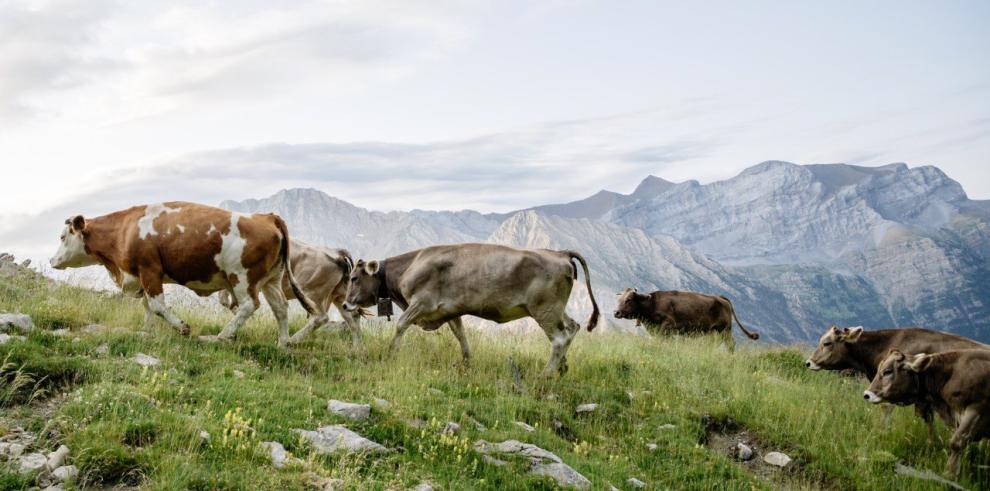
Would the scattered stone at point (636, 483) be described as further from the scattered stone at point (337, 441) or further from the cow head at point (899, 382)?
the cow head at point (899, 382)

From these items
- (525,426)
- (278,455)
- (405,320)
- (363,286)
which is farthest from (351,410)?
(363,286)

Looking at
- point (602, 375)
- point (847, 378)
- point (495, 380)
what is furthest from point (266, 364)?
point (847, 378)

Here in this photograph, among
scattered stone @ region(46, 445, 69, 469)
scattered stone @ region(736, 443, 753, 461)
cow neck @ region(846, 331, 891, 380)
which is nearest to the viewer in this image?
scattered stone @ region(46, 445, 69, 469)

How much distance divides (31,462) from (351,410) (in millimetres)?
3727

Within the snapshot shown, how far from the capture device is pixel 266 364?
1318 centimetres

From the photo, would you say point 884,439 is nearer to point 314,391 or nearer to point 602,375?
point 602,375

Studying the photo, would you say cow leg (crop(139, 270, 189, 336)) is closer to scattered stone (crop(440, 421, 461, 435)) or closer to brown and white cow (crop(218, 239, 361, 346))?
brown and white cow (crop(218, 239, 361, 346))

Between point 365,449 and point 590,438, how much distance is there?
425 centimetres

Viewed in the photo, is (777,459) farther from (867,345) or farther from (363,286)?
(363,286)

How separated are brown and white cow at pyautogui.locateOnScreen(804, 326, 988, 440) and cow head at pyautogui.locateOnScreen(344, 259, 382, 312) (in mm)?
9605

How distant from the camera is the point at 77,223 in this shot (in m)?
15.5

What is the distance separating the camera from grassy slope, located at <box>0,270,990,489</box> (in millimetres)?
8195

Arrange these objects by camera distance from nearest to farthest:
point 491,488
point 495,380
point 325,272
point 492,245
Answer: point 491,488, point 495,380, point 492,245, point 325,272

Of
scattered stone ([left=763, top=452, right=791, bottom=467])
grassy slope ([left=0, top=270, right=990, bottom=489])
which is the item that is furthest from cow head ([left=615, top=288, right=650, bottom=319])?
scattered stone ([left=763, top=452, right=791, bottom=467])
